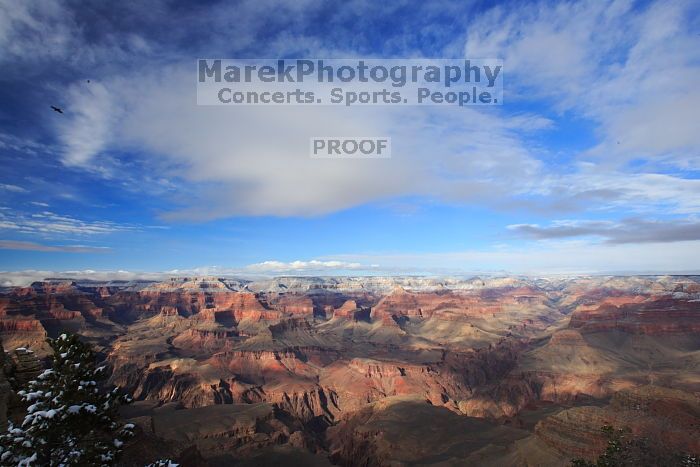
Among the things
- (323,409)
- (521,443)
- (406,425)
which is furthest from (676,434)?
(323,409)

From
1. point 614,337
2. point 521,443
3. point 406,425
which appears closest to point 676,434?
point 521,443

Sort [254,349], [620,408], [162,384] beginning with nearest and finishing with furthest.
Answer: [620,408] < [162,384] < [254,349]

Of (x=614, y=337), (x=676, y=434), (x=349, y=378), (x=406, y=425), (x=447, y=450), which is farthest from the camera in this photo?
(x=614, y=337)

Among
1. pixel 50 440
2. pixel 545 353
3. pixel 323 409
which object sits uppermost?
pixel 50 440

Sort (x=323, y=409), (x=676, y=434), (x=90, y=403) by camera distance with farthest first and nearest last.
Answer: (x=323, y=409), (x=676, y=434), (x=90, y=403)

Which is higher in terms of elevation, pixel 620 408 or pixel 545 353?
pixel 620 408

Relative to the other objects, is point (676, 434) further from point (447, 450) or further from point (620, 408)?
point (447, 450)

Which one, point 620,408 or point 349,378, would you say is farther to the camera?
point 349,378

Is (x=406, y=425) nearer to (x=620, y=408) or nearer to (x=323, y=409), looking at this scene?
(x=620, y=408)

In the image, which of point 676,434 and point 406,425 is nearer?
point 676,434
